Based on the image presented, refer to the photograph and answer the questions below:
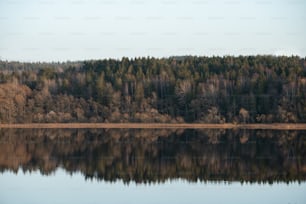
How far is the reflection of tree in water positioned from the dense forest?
22097 millimetres

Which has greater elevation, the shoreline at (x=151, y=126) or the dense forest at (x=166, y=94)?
the dense forest at (x=166, y=94)

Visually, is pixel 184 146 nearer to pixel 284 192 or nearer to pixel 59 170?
pixel 59 170

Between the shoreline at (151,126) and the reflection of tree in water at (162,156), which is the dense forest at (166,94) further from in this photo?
the reflection of tree in water at (162,156)

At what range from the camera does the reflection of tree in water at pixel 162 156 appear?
44531 mm

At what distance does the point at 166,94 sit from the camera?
110 metres

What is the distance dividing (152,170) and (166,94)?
212ft

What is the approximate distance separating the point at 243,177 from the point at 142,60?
284 ft

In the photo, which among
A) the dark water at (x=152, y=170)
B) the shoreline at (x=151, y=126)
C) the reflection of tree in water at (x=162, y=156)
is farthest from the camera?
the shoreline at (x=151, y=126)

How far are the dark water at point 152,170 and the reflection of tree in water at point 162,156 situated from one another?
2.5 inches

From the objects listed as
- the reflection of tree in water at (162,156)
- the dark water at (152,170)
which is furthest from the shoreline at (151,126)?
the dark water at (152,170)

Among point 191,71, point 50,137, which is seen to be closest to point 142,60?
point 191,71

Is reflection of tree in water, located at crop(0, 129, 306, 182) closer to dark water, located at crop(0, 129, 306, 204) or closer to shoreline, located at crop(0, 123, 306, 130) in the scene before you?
dark water, located at crop(0, 129, 306, 204)

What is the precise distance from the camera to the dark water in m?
36.5

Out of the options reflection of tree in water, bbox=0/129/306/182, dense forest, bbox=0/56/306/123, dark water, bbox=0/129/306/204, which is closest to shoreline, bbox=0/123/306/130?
dense forest, bbox=0/56/306/123
